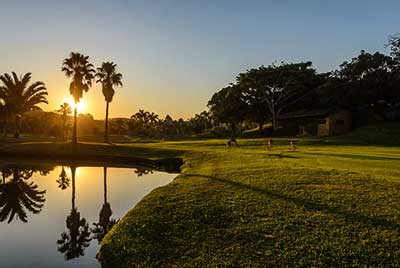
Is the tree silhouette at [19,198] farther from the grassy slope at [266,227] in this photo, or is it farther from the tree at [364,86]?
the tree at [364,86]

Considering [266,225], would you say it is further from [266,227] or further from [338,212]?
[338,212]

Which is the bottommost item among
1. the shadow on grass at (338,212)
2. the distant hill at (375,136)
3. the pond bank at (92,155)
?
the pond bank at (92,155)

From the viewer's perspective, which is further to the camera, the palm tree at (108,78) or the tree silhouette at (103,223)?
the palm tree at (108,78)

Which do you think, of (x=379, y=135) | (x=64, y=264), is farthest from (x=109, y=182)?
(x=379, y=135)

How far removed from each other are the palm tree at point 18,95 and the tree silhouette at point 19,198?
3729 cm

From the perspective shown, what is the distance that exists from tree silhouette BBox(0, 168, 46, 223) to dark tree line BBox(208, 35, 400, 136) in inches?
1959

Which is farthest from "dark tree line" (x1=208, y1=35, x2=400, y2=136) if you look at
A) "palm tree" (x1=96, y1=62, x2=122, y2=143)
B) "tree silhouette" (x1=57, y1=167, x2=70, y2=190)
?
"tree silhouette" (x1=57, y1=167, x2=70, y2=190)

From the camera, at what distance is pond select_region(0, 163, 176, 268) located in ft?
39.7

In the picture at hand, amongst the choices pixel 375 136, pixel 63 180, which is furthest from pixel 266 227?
pixel 375 136

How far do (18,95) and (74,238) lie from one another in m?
59.7

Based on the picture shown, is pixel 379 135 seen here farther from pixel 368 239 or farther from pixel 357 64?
pixel 368 239

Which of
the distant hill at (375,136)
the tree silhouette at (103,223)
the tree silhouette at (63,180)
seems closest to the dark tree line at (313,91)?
the distant hill at (375,136)

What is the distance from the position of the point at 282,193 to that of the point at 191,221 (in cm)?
449

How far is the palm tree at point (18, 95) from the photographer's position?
63928 mm
